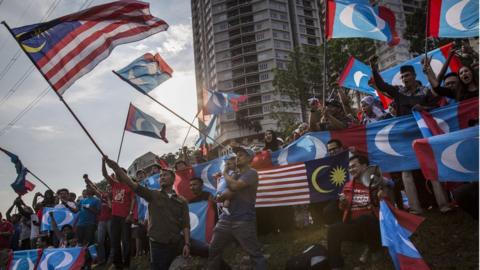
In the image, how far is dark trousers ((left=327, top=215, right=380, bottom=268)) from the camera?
4344mm

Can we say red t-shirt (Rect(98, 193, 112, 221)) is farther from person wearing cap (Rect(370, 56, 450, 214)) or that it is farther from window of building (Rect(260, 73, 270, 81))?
window of building (Rect(260, 73, 270, 81))

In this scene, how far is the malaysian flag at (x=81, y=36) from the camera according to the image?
5.50m

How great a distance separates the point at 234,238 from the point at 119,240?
12.9 feet

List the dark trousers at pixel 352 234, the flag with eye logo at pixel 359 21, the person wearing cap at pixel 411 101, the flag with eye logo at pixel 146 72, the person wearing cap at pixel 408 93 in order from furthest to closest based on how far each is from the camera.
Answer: the flag with eye logo at pixel 146 72 < the flag with eye logo at pixel 359 21 < the person wearing cap at pixel 408 93 < the person wearing cap at pixel 411 101 < the dark trousers at pixel 352 234

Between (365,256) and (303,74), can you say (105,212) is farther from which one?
(303,74)

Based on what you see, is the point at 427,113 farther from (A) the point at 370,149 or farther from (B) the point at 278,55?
(B) the point at 278,55

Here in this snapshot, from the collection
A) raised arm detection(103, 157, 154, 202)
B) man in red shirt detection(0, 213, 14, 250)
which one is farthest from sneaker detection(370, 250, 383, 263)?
man in red shirt detection(0, 213, 14, 250)

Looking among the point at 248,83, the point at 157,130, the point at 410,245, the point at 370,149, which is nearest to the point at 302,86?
the point at 157,130

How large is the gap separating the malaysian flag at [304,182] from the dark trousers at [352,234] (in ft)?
4.06

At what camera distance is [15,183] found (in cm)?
1174

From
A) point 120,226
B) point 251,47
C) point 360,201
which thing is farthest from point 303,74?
point 251,47

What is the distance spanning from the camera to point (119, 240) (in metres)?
7.69

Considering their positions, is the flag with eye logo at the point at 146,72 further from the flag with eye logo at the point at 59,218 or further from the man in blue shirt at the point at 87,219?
the flag with eye logo at the point at 59,218

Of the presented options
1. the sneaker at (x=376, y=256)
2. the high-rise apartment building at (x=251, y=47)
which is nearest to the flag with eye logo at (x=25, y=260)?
the sneaker at (x=376, y=256)
